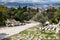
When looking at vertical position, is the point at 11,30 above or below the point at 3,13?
below

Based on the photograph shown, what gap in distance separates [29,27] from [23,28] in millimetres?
220

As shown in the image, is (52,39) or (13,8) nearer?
(52,39)

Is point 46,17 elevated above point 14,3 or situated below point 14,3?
below

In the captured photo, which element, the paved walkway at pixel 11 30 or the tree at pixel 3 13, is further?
the tree at pixel 3 13

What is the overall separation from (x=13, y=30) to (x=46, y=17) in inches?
50.1

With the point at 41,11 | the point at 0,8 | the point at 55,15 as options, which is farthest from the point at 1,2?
the point at 55,15

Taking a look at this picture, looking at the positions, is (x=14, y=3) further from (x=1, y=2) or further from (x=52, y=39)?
(x=52, y=39)

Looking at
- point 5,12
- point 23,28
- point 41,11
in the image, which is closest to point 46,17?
point 41,11

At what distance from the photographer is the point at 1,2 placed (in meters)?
7.38

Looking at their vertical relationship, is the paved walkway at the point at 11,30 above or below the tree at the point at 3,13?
below

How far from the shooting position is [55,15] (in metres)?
7.07

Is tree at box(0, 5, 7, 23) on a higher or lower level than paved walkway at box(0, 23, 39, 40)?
higher

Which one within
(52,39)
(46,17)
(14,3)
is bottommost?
(52,39)

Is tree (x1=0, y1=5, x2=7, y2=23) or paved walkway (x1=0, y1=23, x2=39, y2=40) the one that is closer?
paved walkway (x1=0, y1=23, x2=39, y2=40)
